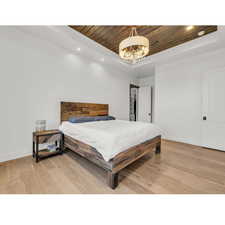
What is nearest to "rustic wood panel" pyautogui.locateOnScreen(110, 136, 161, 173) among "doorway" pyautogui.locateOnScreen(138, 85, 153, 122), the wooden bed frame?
the wooden bed frame

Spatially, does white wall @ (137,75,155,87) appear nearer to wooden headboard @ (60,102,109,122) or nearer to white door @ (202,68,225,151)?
white door @ (202,68,225,151)

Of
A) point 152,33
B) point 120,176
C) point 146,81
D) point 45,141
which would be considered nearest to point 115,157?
point 120,176

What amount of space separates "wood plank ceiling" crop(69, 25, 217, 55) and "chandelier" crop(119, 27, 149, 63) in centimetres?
67

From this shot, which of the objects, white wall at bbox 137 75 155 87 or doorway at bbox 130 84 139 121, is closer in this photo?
white wall at bbox 137 75 155 87

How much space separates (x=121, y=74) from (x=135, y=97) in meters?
1.79

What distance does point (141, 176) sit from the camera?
5.73ft

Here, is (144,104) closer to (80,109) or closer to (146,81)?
(146,81)

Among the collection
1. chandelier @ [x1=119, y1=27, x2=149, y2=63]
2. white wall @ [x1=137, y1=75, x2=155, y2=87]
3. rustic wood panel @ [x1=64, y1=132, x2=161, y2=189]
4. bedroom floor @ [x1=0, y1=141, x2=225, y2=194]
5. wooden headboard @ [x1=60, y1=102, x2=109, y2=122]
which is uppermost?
white wall @ [x1=137, y1=75, x2=155, y2=87]

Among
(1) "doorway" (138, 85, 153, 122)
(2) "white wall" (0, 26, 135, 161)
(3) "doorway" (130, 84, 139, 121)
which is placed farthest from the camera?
(3) "doorway" (130, 84, 139, 121)

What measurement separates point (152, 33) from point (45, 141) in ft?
12.3

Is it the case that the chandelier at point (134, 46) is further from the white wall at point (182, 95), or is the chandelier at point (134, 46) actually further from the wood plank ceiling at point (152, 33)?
the white wall at point (182, 95)

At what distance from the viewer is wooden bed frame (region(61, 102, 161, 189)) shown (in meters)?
1.48

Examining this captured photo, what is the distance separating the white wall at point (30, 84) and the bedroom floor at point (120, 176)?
64cm

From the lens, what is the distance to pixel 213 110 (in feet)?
9.87
